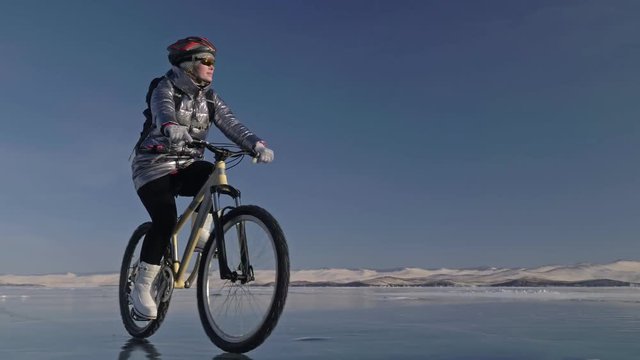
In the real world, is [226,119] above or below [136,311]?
above

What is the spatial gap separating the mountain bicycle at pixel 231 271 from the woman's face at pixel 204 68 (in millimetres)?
871

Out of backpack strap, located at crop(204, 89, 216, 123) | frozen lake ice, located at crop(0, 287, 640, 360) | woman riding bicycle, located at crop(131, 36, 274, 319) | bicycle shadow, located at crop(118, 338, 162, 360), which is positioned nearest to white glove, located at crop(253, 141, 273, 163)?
woman riding bicycle, located at crop(131, 36, 274, 319)

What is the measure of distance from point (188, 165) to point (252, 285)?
4.95ft

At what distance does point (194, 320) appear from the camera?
305 inches

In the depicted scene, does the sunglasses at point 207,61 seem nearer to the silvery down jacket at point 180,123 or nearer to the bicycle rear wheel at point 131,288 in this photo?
the silvery down jacket at point 180,123

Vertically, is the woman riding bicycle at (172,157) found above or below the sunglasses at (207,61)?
below

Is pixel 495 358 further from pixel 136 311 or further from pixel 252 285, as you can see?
pixel 136 311

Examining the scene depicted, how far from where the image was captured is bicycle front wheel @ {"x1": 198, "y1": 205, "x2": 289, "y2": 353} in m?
4.52

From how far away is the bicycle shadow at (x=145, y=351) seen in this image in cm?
445

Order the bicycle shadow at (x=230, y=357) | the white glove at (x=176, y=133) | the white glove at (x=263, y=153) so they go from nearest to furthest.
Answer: the bicycle shadow at (x=230, y=357)
the white glove at (x=176, y=133)
the white glove at (x=263, y=153)

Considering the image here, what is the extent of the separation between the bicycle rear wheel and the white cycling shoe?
14 cm

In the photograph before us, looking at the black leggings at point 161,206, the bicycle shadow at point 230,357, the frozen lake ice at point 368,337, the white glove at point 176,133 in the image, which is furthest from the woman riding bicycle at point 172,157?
the bicycle shadow at point 230,357

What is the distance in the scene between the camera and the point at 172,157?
5723 millimetres

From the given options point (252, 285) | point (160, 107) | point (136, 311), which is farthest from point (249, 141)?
point (136, 311)
